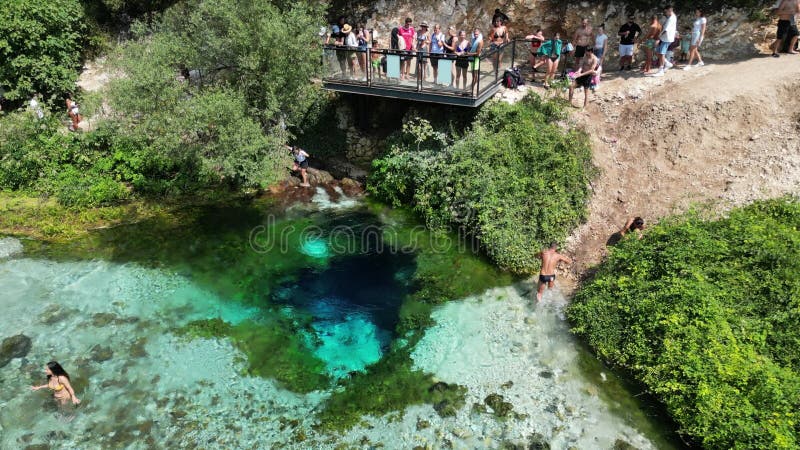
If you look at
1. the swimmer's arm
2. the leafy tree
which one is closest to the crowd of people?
the swimmer's arm

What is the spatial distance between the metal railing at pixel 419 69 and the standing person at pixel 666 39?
186 inches

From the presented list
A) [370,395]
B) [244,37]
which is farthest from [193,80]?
[370,395]

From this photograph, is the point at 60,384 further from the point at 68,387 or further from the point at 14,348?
the point at 14,348

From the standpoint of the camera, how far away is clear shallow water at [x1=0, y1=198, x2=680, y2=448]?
9.84m

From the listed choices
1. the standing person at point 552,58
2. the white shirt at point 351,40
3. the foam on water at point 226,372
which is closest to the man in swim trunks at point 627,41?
the standing person at point 552,58

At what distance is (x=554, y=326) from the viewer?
40.2ft

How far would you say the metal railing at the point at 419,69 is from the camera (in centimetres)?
1520

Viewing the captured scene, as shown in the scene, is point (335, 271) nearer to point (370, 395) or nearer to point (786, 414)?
point (370, 395)

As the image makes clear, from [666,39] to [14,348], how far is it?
64.9ft

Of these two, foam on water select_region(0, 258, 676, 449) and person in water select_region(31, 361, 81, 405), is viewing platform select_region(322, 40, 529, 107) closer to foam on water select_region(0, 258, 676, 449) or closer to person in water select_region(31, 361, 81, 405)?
foam on water select_region(0, 258, 676, 449)

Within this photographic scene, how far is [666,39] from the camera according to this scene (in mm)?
16344

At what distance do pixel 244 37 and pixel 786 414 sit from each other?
16603 mm

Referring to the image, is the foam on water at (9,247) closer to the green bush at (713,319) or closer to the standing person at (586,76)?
the green bush at (713,319)

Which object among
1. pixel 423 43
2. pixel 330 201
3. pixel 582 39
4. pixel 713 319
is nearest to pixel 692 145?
pixel 582 39
